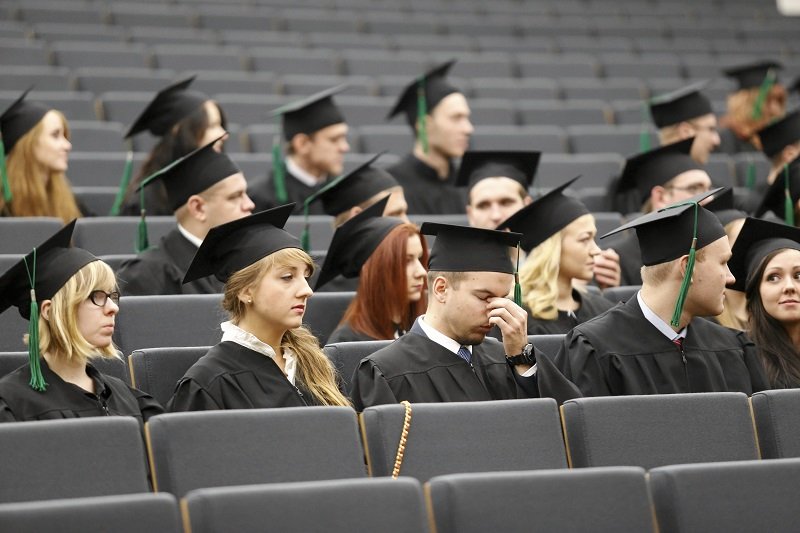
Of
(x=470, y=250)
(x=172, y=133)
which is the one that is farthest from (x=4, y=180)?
(x=470, y=250)

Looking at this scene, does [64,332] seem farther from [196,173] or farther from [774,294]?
[774,294]

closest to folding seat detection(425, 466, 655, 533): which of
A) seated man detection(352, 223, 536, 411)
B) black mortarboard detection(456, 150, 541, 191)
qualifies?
seated man detection(352, 223, 536, 411)

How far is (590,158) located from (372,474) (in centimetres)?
457

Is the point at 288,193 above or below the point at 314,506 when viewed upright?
above

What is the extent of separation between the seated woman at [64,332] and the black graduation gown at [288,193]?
107 inches

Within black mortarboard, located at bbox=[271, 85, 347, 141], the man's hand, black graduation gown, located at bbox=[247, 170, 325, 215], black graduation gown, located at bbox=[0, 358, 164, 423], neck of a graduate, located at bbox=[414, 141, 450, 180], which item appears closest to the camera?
black graduation gown, located at bbox=[0, 358, 164, 423]

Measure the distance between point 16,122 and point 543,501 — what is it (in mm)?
3803

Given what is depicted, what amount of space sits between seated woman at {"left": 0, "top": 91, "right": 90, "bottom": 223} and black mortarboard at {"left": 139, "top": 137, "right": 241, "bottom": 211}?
79 cm

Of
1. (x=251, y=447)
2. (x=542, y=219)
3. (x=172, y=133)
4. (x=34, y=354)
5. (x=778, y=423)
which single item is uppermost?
(x=172, y=133)

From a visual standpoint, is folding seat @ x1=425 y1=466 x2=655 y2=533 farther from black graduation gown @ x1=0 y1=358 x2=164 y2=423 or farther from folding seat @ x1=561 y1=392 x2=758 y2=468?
black graduation gown @ x1=0 y1=358 x2=164 y2=423

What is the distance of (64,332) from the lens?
3.46m

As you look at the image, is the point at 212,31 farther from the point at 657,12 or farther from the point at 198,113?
the point at 657,12

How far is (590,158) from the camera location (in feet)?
24.1

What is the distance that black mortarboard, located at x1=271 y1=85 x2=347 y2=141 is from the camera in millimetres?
6500
